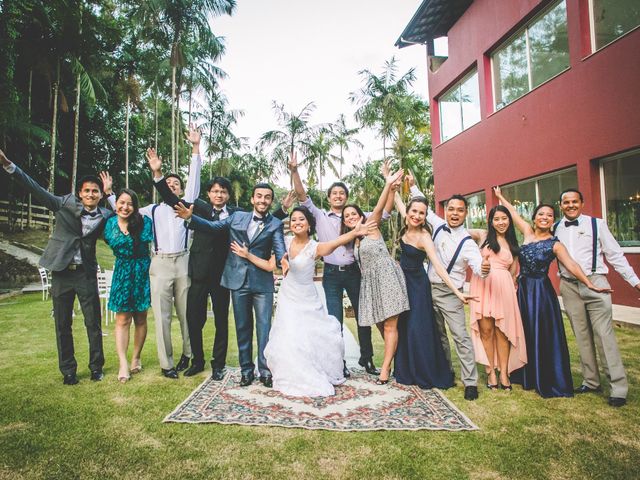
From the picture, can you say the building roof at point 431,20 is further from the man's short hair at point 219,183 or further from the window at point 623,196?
the man's short hair at point 219,183

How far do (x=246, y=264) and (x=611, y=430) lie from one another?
132 inches

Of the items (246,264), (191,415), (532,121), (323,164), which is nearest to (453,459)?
(191,415)

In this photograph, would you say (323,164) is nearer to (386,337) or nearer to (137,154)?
(137,154)

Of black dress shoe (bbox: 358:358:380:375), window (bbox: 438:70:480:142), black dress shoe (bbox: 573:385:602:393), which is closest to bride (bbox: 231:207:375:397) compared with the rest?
black dress shoe (bbox: 358:358:380:375)

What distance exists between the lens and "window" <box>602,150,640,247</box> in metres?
7.11

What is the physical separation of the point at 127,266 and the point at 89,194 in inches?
33.0

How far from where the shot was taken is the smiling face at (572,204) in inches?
154

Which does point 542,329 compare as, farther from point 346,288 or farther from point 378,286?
point 346,288

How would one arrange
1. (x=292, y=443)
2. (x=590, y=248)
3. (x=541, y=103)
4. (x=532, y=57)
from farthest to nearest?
(x=532, y=57) → (x=541, y=103) → (x=590, y=248) → (x=292, y=443)

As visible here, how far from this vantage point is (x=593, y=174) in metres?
7.68

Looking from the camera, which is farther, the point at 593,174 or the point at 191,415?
the point at 593,174

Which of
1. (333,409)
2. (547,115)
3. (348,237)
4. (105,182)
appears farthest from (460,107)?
(333,409)

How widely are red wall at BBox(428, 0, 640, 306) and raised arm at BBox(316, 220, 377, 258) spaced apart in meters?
5.89

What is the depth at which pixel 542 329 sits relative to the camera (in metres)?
3.90
